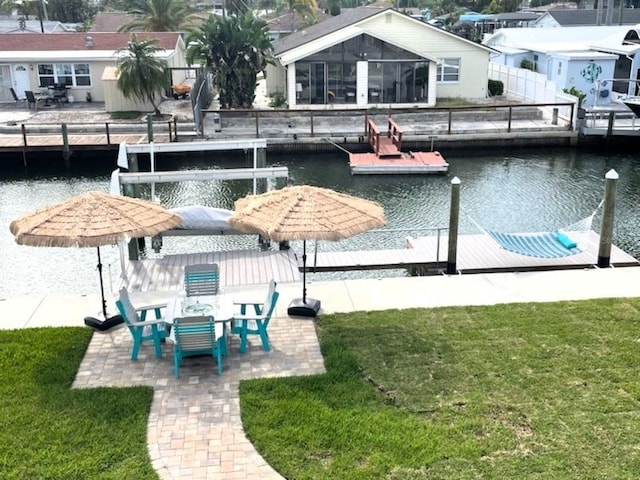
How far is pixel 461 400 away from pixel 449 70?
95.5ft

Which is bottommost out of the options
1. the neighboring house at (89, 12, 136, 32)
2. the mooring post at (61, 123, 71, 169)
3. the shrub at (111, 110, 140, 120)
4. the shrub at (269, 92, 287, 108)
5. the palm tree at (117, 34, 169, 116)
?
the mooring post at (61, 123, 71, 169)

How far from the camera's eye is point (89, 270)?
52.0ft

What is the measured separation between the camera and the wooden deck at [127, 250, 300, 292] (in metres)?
13.0

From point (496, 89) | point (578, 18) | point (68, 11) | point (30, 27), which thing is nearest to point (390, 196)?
point (496, 89)

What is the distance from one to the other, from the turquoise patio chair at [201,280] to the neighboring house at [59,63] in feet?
87.8

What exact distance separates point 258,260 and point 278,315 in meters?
3.02

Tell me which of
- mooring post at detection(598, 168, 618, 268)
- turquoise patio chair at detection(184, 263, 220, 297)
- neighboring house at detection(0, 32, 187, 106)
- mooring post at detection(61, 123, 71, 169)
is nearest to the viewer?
turquoise patio chair at detection(184, 263, 220, 297)

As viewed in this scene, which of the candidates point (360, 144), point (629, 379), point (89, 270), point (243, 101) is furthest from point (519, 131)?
point (629, 379)

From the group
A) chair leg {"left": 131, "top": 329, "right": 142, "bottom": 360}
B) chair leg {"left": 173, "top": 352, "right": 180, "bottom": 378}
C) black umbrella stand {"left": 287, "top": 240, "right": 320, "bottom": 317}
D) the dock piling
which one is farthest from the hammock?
chair leg {"left": 131, "top": 329, "right": 142, "bottom": 360}

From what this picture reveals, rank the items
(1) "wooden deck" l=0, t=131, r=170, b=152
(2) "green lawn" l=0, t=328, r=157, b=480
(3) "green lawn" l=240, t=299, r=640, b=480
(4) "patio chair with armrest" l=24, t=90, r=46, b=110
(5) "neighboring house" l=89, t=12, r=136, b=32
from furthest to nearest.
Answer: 1. (5) "neighboring house" l=89, t=12, r=136, b=32
2. (4) "patio chair with armrest" l=24, t=90, r=46, b=110
3. (1) "wooden deck" l=0, t=131, r=170, b=152
4. (3) "green lawn" l=240, t=299, r=640, b=480
5. (2) "green lawn" l=0, t=328, r=157, b=480

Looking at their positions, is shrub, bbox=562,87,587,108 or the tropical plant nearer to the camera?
the tropical plant

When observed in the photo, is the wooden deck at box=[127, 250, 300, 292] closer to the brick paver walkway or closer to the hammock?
the brick paver walkway

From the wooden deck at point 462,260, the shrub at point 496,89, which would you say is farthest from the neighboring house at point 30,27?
the wooden deck at point 462,260

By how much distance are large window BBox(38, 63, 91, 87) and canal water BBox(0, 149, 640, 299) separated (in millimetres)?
10352
